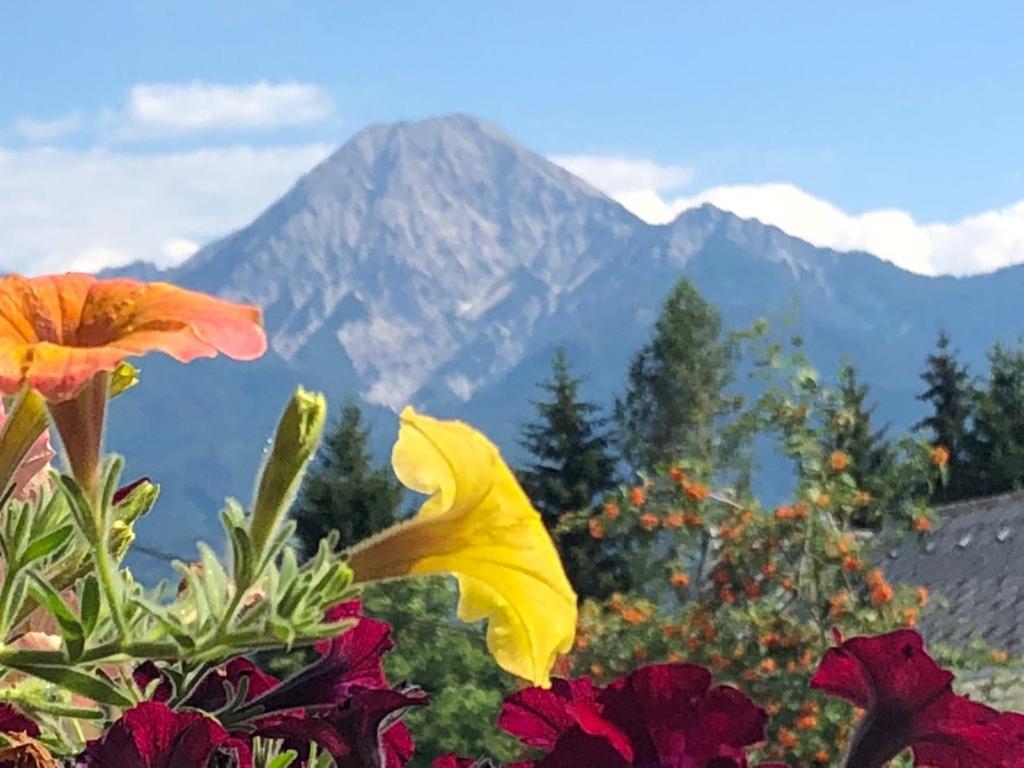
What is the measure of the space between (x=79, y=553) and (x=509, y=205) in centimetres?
15723

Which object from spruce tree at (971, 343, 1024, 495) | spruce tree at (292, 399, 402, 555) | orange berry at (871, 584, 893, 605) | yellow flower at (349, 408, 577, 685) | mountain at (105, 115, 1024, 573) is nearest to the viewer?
yellow flower at (349, 408, 577, 685)

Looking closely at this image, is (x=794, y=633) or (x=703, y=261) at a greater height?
(x=703, y=261)

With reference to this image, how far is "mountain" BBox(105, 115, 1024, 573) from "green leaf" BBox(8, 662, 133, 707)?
126 metres

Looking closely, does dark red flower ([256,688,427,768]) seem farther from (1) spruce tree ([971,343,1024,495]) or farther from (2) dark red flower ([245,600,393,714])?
(1) spruce tree ([971,343,1024,495])

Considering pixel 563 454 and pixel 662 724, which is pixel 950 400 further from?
pixel 662 724

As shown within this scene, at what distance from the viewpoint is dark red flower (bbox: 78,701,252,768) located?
0.50 m

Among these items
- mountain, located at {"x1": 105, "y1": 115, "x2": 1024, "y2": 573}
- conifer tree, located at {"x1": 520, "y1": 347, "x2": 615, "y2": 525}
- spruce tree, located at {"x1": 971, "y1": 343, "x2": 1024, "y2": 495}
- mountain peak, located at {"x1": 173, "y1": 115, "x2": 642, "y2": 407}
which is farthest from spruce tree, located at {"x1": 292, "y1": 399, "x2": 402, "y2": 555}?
mountain peak, located at {"x1": 173, "y1": 115, "x2": 642, "y2": 407}

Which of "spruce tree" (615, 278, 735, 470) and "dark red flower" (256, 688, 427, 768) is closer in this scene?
"dark red flower" (256, 688, 427, 768)

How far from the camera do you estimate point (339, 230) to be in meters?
150

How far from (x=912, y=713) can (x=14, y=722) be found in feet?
1.12

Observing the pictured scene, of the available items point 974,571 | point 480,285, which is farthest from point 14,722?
point 480,285

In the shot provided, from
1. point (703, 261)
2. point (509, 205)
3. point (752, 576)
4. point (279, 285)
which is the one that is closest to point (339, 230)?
point (279, 285)

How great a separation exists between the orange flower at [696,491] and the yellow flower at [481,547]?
458 centimetres

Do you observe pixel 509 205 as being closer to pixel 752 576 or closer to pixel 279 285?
pixel 279 285
